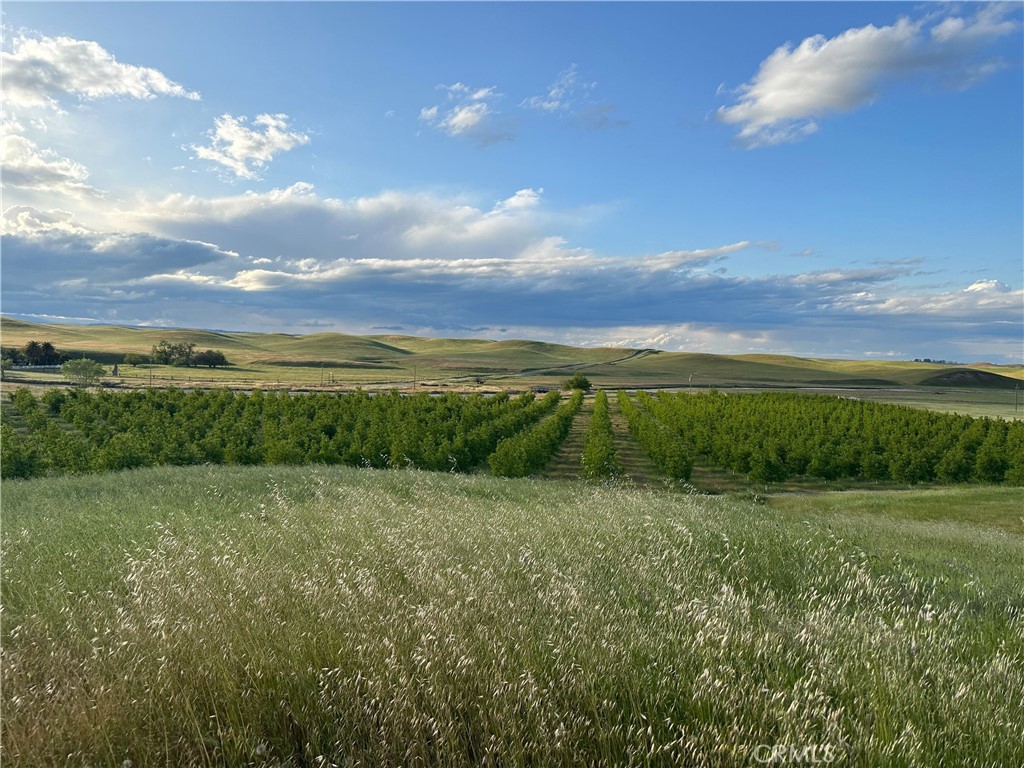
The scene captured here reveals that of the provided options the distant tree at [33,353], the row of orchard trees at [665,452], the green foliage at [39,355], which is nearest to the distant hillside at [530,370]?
the green foliage at [39,355]

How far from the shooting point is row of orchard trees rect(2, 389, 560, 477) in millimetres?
25594

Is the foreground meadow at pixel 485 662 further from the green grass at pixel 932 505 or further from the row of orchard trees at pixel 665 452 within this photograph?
the row of orchard trees at pixel 665 452

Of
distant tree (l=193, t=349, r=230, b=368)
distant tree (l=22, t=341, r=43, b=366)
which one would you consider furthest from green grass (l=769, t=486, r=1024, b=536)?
distant tree (l=193, t=349, r=230, b=368)

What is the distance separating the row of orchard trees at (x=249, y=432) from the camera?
2559cm

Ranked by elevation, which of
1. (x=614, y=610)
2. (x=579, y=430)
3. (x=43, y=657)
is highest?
(x=614, y=610)

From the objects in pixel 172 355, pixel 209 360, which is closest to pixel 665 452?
pixel 209 360

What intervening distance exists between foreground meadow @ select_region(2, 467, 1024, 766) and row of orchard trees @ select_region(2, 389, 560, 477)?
1808 cm

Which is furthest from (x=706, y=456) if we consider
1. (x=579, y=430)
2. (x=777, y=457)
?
(x=579, y=430)

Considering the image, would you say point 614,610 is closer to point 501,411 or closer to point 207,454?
point 207,454

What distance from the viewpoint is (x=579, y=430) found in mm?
51125

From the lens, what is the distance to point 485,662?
10.9 ft

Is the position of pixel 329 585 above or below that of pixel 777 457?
above

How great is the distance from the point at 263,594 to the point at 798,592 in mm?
4178

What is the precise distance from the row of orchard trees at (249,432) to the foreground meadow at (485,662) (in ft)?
59.3
